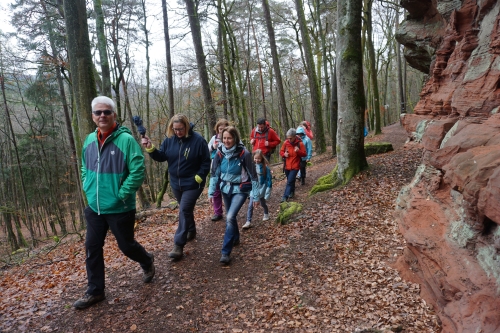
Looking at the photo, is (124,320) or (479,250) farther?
(124,320)

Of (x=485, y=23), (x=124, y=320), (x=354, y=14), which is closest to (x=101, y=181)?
(x=124, y=320)

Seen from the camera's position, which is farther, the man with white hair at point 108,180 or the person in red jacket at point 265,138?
the person in red jacket at point 265,138

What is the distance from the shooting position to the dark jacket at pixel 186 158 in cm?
467

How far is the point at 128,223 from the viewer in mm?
3615

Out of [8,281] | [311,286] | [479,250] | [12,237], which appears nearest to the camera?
[479,250]

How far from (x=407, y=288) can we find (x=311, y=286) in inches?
45.1

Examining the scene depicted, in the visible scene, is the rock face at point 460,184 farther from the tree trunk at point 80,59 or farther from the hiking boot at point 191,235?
the tree trunk at point 80,59

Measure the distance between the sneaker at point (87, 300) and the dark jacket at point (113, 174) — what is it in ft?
3.69

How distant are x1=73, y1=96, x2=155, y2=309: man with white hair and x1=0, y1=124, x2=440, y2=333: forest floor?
70cm

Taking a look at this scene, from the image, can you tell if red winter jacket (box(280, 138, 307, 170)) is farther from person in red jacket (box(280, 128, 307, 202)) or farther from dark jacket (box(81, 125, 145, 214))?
dark jacket (box(81, 125, 145, 214))

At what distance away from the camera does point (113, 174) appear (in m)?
3.49

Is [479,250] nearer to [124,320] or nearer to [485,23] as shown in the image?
[485,23]

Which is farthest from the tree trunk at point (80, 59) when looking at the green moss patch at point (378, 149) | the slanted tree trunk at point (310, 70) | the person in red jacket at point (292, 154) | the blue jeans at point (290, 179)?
the slanted tree trunk at point (310, 70)

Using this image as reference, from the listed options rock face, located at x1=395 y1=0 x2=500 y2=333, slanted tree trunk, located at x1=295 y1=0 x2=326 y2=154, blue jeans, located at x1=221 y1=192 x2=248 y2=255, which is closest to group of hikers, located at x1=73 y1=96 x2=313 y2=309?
blue jeans, located at x1=221 y1=192 x2=248 y2=255
